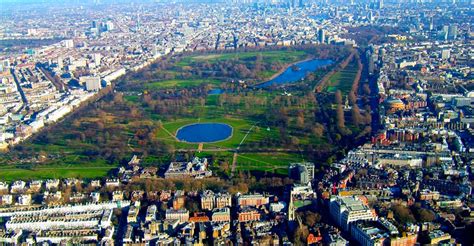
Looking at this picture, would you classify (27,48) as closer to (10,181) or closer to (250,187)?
(10,181)

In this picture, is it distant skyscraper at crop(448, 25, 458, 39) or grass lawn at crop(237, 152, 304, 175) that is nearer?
grass lawn at crop(237, 152, 304, 175)

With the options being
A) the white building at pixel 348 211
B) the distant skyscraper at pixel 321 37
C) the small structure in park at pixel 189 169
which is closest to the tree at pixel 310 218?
the white building at pixel 348 211

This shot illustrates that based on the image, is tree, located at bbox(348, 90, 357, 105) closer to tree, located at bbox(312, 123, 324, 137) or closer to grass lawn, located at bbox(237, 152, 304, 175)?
tree, located at bbox(312, 123, 324, 137)

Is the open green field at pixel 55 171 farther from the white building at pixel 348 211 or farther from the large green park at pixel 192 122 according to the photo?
the white building at pixel 348 211

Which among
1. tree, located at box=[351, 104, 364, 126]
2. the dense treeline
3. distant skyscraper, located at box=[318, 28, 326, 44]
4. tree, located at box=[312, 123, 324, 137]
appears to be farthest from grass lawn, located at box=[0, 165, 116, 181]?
distant skyscraper, located at box=[318, 28, 326, 44]

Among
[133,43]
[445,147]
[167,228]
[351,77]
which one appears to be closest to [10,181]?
[167,228]

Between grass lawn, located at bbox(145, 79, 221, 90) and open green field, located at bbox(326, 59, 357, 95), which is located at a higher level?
open green field, located at bbox(326, 59, 357, 95)

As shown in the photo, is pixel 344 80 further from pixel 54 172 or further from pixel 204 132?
pixel 54 172
